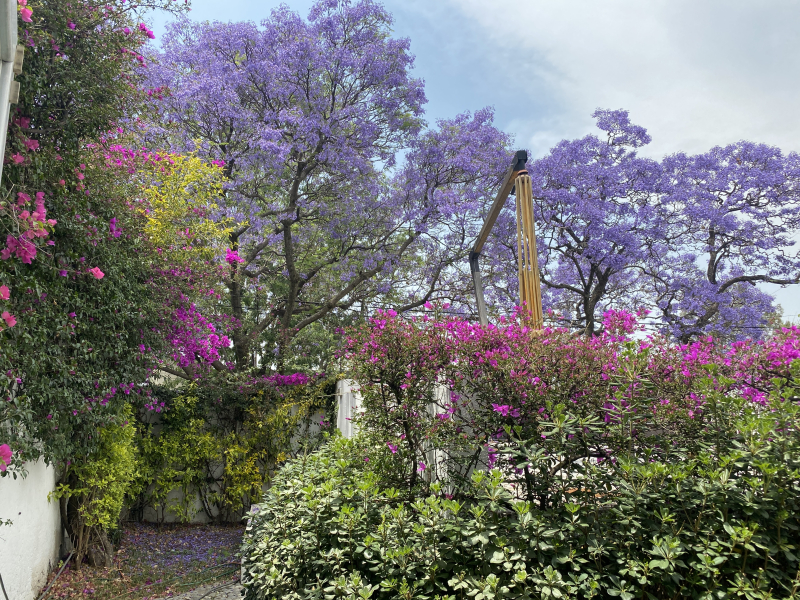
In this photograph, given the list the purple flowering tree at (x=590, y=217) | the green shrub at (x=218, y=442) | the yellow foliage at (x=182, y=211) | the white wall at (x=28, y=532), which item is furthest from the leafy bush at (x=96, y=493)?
the purple flowering tree at (x=590, y=217)

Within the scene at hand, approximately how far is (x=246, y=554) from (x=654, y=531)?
296 centimetres

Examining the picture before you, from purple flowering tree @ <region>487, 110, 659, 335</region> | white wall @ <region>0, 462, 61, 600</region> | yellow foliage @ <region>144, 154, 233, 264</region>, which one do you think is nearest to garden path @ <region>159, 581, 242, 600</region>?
white wall @ <region>0, 462, 61, 600</region>

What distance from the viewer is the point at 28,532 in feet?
15.2

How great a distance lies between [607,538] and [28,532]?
4.83 meters

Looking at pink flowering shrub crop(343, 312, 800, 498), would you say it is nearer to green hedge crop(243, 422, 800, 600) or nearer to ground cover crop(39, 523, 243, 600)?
green hedge crop(243, 422, 800, 600)

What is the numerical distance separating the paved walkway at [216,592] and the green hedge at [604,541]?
8.94 feet

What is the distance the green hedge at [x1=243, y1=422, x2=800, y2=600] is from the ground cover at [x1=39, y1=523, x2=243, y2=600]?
11.3 feet

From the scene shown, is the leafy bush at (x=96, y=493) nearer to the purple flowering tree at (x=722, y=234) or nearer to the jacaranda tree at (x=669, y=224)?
the jacaranda tree at (x=669, y=224)

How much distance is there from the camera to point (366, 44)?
328 inches

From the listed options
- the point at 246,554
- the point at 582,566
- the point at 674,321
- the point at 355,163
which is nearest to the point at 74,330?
the point at 246,554

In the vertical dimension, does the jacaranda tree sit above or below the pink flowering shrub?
above

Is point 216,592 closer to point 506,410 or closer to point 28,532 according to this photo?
point 28,532

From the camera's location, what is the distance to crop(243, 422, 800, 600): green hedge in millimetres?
2037

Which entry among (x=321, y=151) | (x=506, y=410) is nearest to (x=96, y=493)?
(x=506, y=410)
